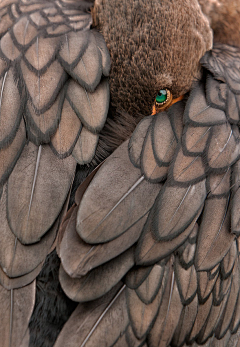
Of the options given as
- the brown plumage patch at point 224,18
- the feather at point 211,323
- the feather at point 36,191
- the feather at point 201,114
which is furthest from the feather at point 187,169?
the brown plumage patch at point 224,18

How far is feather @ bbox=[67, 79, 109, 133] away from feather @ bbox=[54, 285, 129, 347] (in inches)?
21.7

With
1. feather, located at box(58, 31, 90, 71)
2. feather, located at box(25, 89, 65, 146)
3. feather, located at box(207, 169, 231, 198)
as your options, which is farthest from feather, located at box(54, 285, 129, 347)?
feather, located at box(58, 31, 90, 71)

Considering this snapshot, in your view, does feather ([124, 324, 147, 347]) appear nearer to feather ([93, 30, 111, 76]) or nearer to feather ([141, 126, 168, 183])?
feather ([141, 126, 168, 183])

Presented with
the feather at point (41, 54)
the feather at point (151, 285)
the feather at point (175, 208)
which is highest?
the feather at point (41, 54)

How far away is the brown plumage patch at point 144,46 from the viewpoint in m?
1.53

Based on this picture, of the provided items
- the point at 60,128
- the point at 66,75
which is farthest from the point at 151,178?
the point at 66,75

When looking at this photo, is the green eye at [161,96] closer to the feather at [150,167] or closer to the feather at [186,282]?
the feather at [150,167]

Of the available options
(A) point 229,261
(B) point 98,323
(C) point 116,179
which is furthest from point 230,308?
(C) point 116,179

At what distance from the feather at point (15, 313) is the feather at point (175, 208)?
44cm

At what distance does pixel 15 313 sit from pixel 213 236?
67 cm

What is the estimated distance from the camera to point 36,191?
1390 mm

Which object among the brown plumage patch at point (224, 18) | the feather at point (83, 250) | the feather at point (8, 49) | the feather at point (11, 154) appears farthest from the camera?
the brown plumage patch at point (224, 18)

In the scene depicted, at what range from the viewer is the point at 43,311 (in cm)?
140

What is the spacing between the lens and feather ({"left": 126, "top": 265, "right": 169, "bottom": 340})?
4.46 ft
